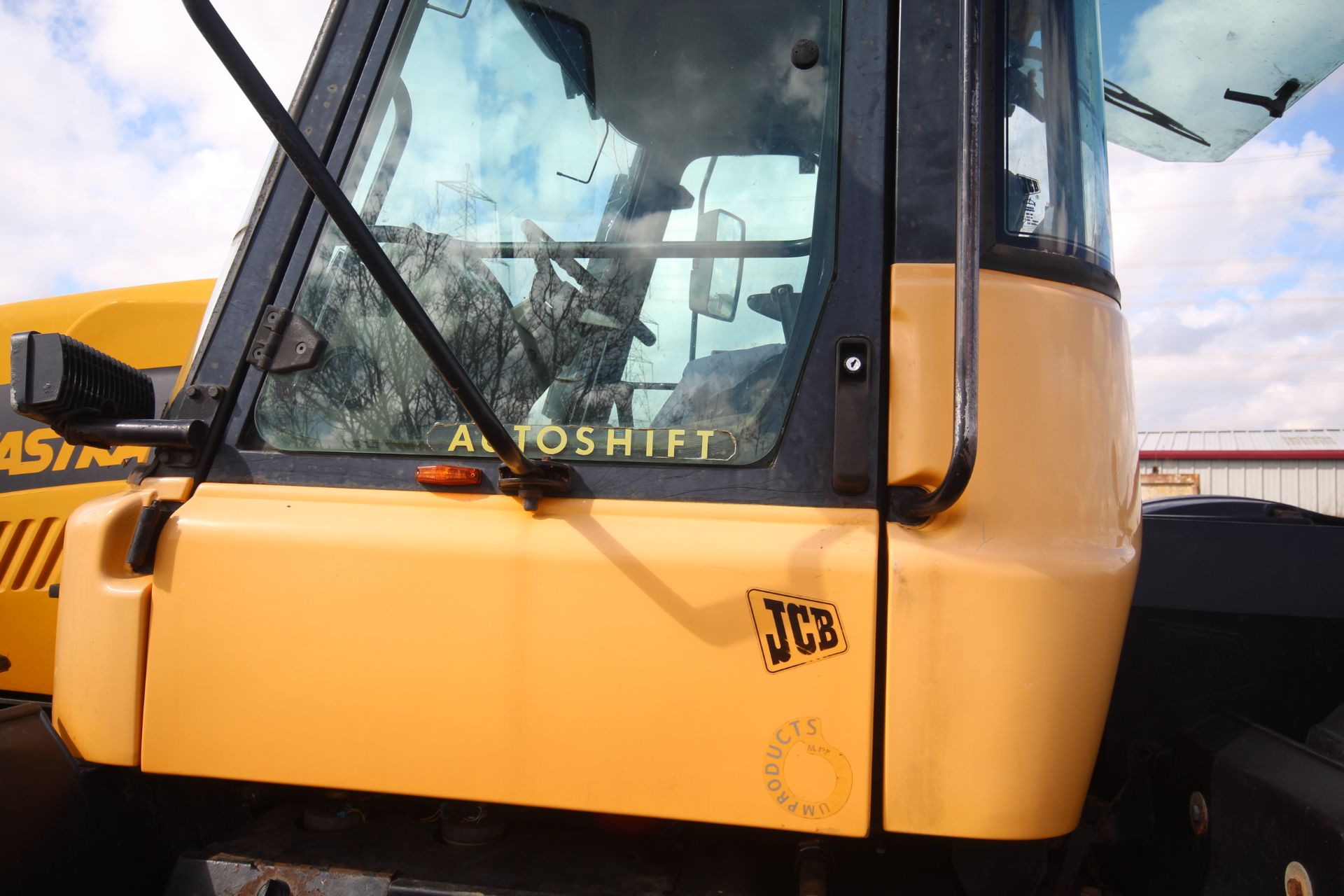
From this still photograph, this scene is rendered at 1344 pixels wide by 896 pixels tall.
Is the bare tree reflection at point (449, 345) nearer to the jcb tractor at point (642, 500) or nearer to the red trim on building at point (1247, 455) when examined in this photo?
the jcb tractor at point (642, 500)

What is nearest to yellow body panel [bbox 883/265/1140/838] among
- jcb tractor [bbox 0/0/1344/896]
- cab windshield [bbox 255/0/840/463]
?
jcb tractor [bbox 0/0/1344/896]

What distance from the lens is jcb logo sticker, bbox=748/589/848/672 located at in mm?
1213

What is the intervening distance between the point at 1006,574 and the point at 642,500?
0.52 metres

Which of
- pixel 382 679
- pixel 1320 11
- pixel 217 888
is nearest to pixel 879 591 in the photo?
pixel 382 679

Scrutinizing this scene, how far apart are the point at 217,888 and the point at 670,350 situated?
113 cm

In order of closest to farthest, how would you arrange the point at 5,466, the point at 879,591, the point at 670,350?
the point at 879,591, the point at 670,350, the point at 5,466

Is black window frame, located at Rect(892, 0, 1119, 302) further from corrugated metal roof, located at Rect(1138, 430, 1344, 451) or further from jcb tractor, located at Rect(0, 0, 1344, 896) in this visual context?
corrugated metal roof, located at Rect(1138, 430, 1344, 451)

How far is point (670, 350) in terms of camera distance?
136cm

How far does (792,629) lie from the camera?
4.01 feet

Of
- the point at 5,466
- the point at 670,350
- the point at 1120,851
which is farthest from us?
the point at 5,466

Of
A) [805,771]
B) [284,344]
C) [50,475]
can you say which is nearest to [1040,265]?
[805,771]

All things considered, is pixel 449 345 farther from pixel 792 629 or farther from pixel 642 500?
pixel 792 629

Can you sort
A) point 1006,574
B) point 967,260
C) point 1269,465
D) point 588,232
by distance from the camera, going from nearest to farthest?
point 967,260
point 1006,574
point 588,232
point 1269,465

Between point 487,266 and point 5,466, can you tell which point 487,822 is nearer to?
point 487,266
